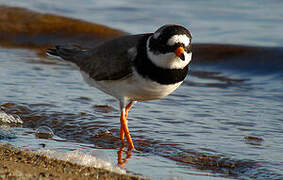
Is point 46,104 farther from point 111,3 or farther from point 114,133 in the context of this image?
point 111,3

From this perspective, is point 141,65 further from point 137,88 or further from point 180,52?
point 180,52

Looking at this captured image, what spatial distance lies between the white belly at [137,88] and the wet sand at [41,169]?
3.60 feet

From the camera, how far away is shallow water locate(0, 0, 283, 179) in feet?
17.6

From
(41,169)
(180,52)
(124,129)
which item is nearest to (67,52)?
(124,129)

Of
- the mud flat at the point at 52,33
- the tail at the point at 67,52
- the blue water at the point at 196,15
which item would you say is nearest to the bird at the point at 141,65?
the tail at the point at 67,52

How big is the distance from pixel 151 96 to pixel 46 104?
7.25 ft

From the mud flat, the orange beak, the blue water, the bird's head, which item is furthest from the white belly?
the blue water

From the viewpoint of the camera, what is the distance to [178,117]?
694cm

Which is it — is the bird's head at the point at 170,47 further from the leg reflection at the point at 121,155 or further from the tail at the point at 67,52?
the tail at the point at 67,52

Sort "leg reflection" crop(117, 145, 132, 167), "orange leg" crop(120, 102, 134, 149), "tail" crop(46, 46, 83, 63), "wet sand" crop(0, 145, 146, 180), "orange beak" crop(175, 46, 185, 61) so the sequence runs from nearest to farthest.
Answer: "wet sand" crop(0, 145, 146, 180), "orange beak" crop(175, 46, 185, 61), "leg reflection" crop(117, 145, 132, 167), "orange leg" crop(120, 102, 134, 149), "tail" crop(46, 46, 83, 63)

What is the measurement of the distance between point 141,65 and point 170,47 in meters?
0.44

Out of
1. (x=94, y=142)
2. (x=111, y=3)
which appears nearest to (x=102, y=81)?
(x=94, y=142)

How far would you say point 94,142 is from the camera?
19.8 feet

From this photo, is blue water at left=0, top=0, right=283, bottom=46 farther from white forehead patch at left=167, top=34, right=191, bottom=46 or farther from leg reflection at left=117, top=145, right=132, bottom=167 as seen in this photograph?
white forehead patch at left=167, top=34, right=191, bottom=46
